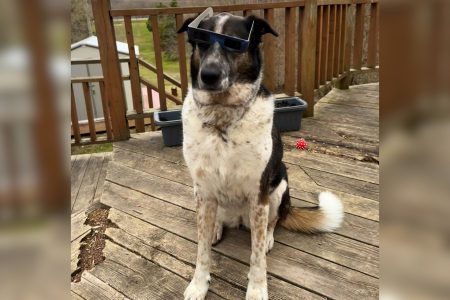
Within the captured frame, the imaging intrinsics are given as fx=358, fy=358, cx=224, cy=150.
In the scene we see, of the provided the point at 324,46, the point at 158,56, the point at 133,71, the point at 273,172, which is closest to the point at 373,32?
the point at 324,46

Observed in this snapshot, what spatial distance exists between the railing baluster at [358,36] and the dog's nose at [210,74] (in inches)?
155

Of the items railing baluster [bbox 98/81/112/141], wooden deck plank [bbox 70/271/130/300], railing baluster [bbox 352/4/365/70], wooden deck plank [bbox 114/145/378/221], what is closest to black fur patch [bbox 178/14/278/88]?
wooden deck plank [bbox 70/271/130/300]

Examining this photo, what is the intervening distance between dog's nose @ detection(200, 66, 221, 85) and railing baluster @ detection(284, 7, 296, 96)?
2623 millimetres

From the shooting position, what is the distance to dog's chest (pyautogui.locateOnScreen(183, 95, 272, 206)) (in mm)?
1672

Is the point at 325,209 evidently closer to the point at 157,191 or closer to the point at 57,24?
the point at 157,191

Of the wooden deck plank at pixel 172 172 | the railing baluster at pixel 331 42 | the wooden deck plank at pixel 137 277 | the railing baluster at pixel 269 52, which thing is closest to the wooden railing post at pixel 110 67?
the wooden deck plank at pixel 172 172

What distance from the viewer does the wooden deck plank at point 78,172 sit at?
9.73 ft

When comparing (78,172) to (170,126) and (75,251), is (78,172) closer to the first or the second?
(170,126)

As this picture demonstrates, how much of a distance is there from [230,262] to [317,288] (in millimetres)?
497

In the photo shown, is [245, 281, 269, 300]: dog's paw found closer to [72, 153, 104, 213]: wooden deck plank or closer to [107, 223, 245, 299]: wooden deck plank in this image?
[107, 223, 245, 299]: wooden deck plank

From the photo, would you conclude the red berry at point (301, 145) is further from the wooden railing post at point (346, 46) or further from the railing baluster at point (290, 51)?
the wooden railing post at point (346, 46)

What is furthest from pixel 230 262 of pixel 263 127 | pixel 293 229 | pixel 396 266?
pixel 396 266

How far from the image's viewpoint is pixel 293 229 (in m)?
2.25

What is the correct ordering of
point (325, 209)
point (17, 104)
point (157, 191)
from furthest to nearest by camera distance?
point (157, 191), point (325, 209), point (17, 104)
